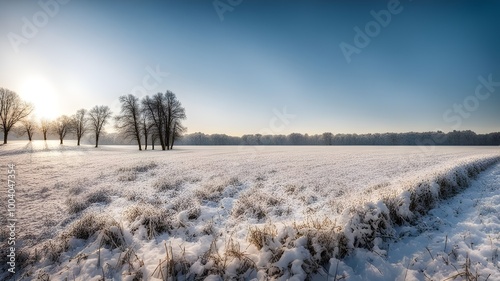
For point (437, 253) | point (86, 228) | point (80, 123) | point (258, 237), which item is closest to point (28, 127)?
point (80, 123)

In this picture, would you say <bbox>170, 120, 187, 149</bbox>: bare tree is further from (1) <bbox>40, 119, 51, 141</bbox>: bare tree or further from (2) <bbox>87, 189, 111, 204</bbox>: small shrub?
(1) <bbox>40, 119, 51, 141</bbox>: bare tree

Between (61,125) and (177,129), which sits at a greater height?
(61,125)

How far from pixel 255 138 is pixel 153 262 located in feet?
438

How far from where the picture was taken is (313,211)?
7637 mm

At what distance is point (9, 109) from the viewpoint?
40094 millimetres

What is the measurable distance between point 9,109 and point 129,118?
63.8ft

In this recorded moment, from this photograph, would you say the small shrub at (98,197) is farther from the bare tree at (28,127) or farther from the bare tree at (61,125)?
the bare tree at (61,125)

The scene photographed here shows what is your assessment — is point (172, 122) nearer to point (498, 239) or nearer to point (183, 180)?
point (183, 180)

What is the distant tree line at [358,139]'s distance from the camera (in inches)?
4409

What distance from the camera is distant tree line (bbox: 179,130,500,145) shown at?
11200 cm

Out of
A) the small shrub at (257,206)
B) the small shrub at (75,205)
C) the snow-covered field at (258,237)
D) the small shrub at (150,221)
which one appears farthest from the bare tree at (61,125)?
the small shrub at (257,206)

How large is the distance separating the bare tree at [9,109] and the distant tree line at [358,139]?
85553 millimetres

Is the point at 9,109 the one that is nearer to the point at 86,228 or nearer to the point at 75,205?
the point at 75,205

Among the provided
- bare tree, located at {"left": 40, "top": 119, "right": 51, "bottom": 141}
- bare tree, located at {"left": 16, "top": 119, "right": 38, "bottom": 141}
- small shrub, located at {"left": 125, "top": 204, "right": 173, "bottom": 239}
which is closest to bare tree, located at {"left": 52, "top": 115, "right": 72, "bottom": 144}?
bare tree, located at {"left": 40, "top": 119, "right": 51, "bottom": 141}
